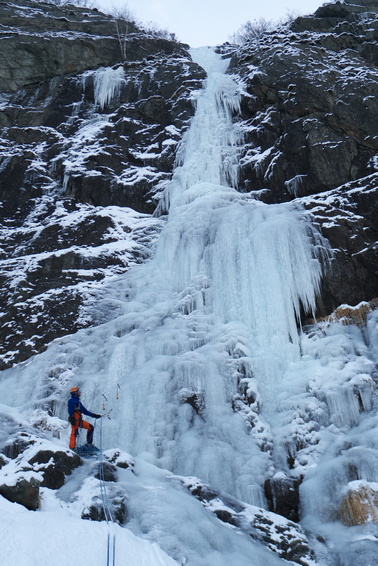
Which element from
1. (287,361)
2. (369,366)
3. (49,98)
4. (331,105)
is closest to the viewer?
(369,366)

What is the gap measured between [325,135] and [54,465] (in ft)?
38.8

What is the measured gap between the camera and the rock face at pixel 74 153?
1258cm

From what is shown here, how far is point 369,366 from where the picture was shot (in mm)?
9023

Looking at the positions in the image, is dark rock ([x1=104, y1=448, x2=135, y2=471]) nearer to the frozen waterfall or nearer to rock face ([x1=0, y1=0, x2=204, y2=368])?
the frozen waterfall

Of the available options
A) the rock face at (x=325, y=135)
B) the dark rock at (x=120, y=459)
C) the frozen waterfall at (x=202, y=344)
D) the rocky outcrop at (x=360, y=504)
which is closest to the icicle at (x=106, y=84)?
the rock face at (x=325, y=135)

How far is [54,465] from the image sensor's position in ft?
19.0

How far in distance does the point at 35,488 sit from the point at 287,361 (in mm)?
5916

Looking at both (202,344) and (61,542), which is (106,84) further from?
(61,542)

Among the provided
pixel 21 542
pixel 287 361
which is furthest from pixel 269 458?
pixel 21 542

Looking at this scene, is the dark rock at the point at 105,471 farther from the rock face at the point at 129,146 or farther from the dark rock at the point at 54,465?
the rock face at the point at 129,146

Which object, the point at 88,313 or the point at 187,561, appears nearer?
the point at 187,561

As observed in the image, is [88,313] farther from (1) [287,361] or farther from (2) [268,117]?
(2) [268,117]

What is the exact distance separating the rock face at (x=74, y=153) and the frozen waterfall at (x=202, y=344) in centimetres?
111

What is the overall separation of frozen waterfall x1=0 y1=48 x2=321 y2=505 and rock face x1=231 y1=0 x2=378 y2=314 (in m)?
0.77
